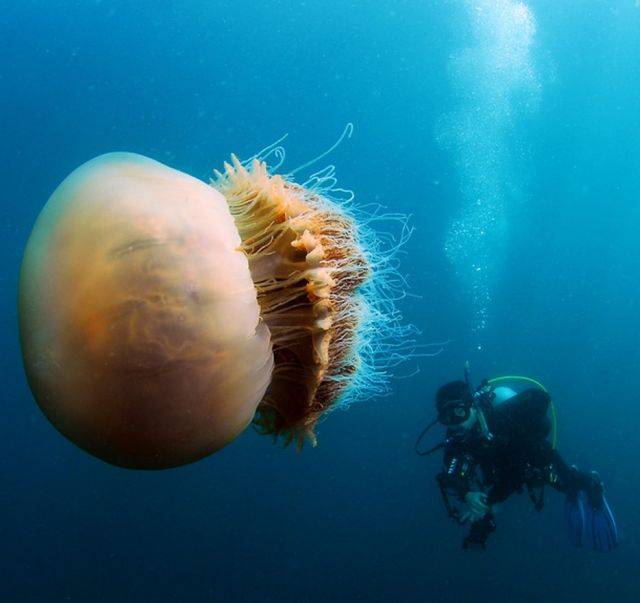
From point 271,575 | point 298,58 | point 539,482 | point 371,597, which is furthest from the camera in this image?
point 298,58

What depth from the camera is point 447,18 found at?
3061 centimetres

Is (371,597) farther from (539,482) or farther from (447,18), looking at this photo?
(447,18)

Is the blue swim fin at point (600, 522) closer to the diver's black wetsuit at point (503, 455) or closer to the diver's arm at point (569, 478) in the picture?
the diver's arm at point (569, 478)

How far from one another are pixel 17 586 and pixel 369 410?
15.2 metres

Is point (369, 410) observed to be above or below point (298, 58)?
below

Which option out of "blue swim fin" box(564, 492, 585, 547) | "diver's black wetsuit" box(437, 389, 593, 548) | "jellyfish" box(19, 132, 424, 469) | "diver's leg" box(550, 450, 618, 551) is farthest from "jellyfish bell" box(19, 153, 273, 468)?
"blue swim fin" box(564, 492, 585, 547)

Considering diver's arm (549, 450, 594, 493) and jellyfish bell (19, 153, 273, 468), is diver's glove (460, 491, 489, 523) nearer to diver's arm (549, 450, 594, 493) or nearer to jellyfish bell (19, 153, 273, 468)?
diver's arm (549, 450, 594, 493)

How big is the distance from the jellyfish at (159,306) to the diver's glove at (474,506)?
20.6ft

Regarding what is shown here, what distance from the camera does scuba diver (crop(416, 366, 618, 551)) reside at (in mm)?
8008

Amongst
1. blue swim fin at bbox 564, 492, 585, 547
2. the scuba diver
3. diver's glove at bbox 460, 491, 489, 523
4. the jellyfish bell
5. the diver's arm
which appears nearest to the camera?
the jellyfish bell

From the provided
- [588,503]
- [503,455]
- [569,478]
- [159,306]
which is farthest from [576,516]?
[159,306]

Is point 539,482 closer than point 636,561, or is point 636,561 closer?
point 539,482

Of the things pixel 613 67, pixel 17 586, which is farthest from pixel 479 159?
pixel 17 586

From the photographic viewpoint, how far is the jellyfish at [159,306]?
6.73ft
